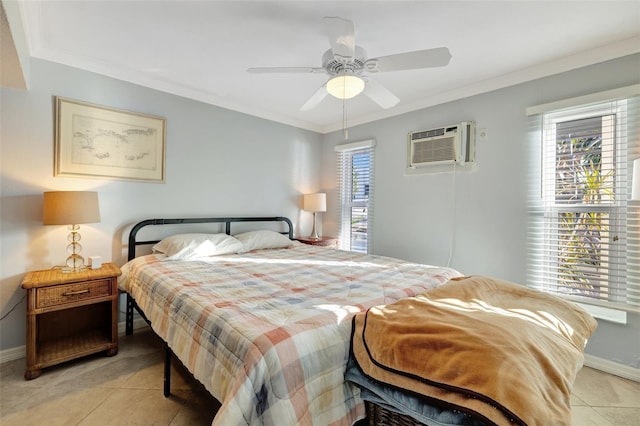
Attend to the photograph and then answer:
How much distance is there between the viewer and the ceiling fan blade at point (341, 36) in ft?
4.92

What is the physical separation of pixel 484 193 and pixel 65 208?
349 cm

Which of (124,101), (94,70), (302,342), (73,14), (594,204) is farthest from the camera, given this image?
(124,101)

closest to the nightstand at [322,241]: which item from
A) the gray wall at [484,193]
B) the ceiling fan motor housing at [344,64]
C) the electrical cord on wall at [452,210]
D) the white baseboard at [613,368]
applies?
the gray wall at [484,193]

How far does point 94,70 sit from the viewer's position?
2.48m

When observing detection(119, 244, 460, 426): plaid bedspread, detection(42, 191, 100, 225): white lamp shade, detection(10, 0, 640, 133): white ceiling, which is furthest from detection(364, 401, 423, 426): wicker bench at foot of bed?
detection(42, 191, 100, 225): white lamp shade

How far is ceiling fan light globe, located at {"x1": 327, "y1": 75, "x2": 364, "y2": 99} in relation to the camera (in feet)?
6.43

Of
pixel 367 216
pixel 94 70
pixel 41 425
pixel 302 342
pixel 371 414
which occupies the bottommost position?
pixel 41 425

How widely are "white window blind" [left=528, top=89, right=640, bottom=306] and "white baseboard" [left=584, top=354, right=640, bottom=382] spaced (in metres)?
0.45

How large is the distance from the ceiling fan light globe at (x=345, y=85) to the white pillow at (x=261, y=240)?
177 centimetres

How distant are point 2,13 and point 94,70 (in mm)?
1152

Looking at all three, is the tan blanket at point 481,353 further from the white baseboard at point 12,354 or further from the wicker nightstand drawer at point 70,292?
the white baseboard at point 12,354

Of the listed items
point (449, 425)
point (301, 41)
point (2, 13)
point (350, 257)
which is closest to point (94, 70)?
point (2, 13)

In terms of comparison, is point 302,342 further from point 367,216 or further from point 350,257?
point 367,216

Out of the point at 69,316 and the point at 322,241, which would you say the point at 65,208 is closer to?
the point at 69,316
